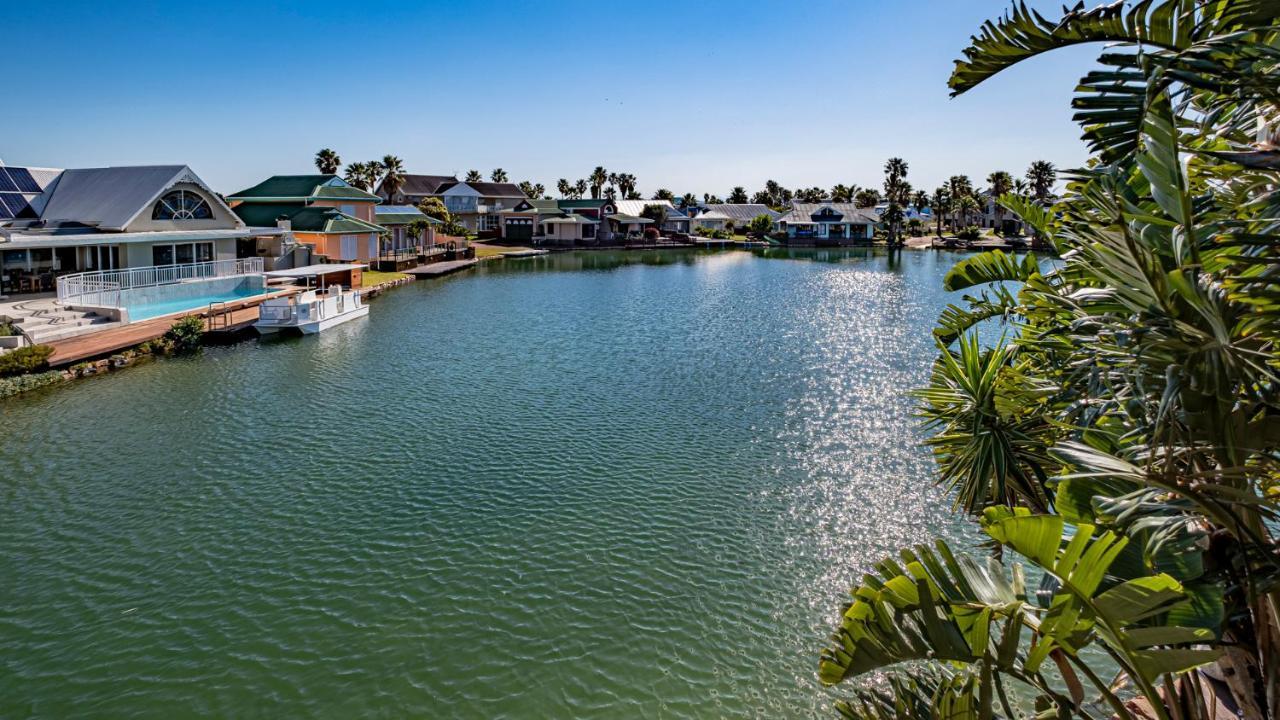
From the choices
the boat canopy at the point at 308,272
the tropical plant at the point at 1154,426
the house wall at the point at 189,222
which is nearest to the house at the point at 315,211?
the boat canopy at the point at 308,272

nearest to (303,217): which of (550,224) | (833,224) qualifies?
(550,224)

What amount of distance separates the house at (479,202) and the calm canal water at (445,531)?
70379 millimetres

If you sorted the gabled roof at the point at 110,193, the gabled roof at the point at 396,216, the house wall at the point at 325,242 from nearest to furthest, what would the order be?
the gabled roof at the point at 110,193 < the house wall at the point at 325,242 < the gabled roof at the point at 396,216

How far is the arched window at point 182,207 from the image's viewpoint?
3612 cm

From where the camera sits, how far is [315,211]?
50844 mm

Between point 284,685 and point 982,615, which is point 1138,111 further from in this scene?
point 284,685

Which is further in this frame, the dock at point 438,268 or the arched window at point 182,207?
the dock at point 438,268

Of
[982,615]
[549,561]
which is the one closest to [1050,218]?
[982,615]

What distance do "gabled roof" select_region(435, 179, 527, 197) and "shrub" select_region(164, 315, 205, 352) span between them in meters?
70.9

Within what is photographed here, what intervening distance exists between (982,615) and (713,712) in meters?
6.20

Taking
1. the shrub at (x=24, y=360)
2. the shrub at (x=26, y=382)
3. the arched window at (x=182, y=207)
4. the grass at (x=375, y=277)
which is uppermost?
the arched window at (x=182, y=207)

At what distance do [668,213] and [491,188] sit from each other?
97.7ft

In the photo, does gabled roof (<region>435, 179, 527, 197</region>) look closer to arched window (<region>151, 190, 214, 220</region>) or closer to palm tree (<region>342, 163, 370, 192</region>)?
palm tree (<region>342, 163, 370, 192</region>)

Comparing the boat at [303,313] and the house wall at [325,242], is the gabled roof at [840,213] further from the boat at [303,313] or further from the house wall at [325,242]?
the boat at [303,313]
